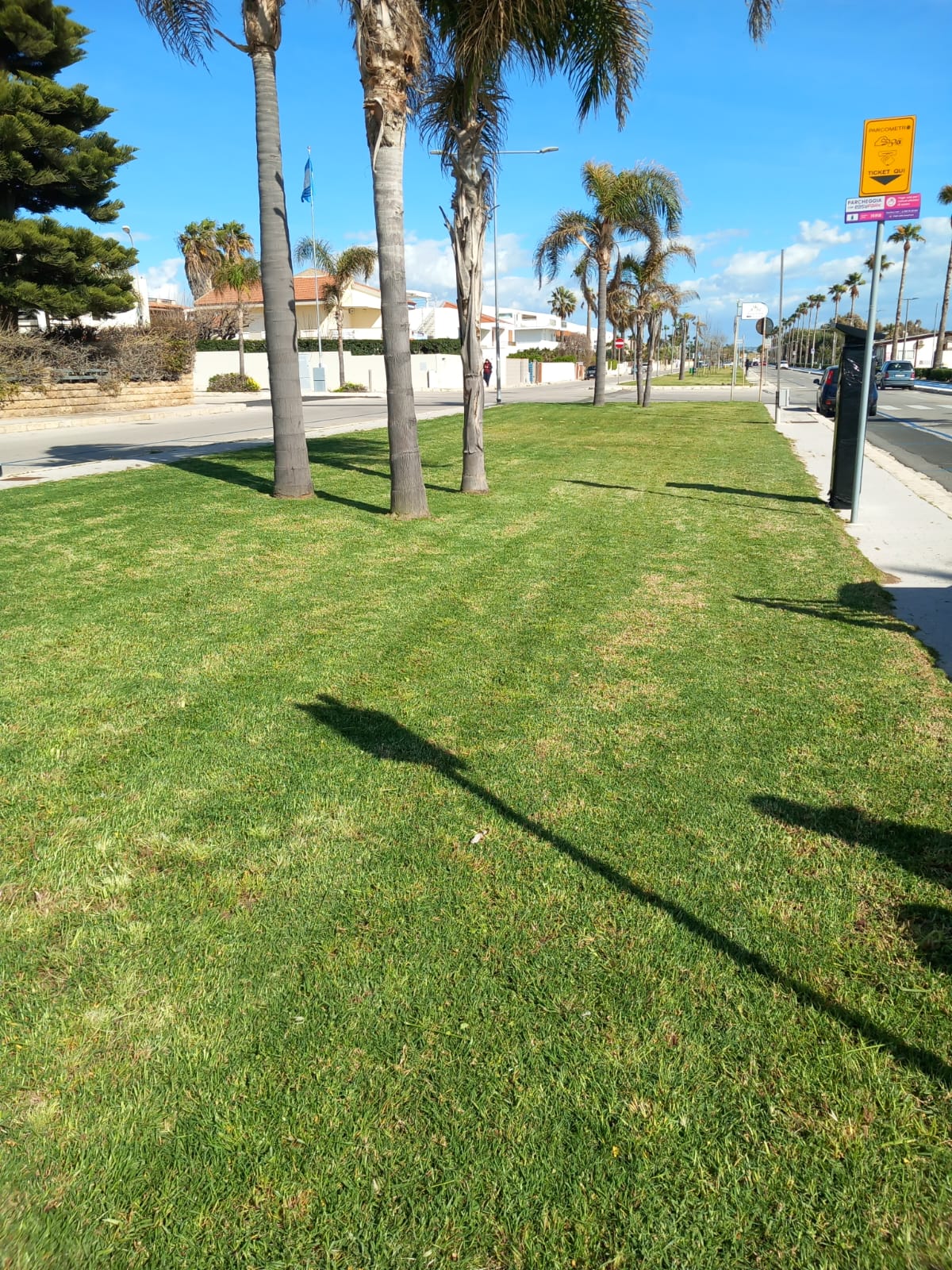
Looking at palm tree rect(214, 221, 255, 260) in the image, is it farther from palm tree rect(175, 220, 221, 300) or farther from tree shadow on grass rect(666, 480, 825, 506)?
tree shadow on grass rect(666, 480, 825, 506)

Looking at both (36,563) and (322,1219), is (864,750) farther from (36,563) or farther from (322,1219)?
(36,563)

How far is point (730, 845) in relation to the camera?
3455 mm

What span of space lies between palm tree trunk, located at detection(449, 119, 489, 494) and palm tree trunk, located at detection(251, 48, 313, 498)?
1933 millimetres

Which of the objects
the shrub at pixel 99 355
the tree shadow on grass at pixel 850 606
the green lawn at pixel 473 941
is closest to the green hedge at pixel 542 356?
the shrub at pixel 99 355

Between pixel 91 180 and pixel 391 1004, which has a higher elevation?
pixel 91 180

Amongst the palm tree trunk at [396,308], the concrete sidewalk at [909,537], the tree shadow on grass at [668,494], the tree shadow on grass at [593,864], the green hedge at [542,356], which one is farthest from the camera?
the green hedge at [542,356]

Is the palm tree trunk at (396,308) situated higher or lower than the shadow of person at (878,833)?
higher

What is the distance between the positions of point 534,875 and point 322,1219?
1.45 m

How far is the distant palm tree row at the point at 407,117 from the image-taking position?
9281mm

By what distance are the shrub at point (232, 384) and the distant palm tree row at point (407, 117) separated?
34221 millimetres

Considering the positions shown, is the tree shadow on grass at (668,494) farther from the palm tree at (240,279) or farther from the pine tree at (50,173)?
the palm tree at (240,279)

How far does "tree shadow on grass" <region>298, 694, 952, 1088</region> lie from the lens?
2.50 metres

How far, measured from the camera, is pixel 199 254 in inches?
2135

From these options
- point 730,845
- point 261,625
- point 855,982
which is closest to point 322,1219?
point 855,982
